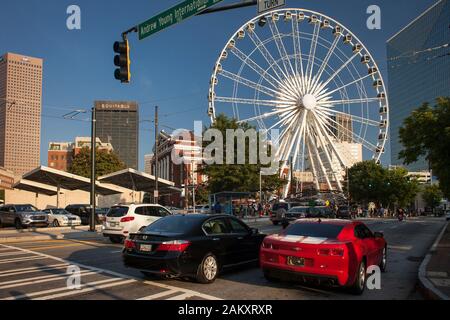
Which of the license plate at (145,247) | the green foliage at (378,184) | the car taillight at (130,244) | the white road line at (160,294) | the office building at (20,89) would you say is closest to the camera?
the white road line at (160,294)

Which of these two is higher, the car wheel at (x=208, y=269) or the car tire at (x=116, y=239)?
the car wheel at (x=208, y=269)

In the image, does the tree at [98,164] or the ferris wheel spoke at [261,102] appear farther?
the tree at [98,164]

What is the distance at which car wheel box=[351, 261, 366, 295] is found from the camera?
27.9 ft

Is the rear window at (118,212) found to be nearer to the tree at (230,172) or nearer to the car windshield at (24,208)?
the car windshield at (24,208)

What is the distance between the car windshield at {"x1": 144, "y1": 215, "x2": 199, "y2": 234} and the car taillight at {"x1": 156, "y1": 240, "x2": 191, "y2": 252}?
18.9 inches

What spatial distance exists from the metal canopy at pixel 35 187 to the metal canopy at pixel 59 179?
4.51 feet

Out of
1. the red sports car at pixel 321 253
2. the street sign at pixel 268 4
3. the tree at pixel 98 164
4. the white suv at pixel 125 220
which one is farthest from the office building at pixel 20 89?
the tree at pixel 98 164

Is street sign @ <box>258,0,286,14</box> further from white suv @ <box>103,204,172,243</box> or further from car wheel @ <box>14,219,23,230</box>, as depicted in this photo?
car wheel @ <box>14,219,23,230</box>

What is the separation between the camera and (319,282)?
8305 millimetres

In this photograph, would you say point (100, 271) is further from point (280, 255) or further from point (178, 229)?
point (280, 255)

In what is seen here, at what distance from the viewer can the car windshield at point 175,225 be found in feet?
31.5

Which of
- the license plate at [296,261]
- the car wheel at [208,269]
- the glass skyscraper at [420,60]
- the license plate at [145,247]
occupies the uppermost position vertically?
the glass skyscraper at [420,60]

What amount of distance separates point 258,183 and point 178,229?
4369 cm
